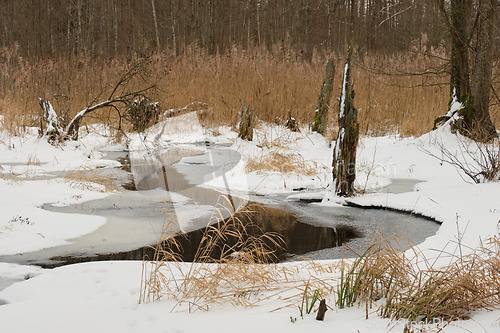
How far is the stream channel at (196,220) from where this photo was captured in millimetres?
3014

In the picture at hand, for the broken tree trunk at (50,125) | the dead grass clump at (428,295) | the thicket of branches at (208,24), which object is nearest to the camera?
the dead grass clump at (428,295)

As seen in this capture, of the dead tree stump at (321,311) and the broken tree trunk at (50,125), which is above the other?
the broken tree trunk at (50,125)

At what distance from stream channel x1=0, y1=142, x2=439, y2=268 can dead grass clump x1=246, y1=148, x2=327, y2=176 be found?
0.43 metres

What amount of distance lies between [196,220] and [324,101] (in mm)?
4475

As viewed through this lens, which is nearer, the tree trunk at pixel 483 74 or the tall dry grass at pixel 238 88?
the tree trunk at pixel 483 74

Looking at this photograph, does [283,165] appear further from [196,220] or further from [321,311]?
[321,311]

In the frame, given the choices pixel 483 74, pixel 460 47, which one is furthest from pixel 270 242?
pixel 460 47

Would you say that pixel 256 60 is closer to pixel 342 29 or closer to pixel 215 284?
pixel 215 284

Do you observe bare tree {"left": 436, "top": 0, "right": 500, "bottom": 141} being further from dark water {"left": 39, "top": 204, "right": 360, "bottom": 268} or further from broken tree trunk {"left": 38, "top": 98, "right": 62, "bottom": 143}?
broken tree trunk {"left": 38, "top": 98, "right": 62, "bottom": 143}

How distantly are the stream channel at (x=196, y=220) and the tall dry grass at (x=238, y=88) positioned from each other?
120 inches

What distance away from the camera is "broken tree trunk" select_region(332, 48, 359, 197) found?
4.48 metres

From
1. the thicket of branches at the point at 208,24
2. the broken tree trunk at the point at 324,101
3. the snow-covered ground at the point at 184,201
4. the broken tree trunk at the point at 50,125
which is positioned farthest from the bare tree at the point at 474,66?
the thicket of branches at the point at 208,24

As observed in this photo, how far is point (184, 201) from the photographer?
4441 millimetres

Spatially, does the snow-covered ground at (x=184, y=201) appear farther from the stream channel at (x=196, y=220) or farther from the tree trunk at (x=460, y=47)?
the tree trunk at (x=460, y=47)
